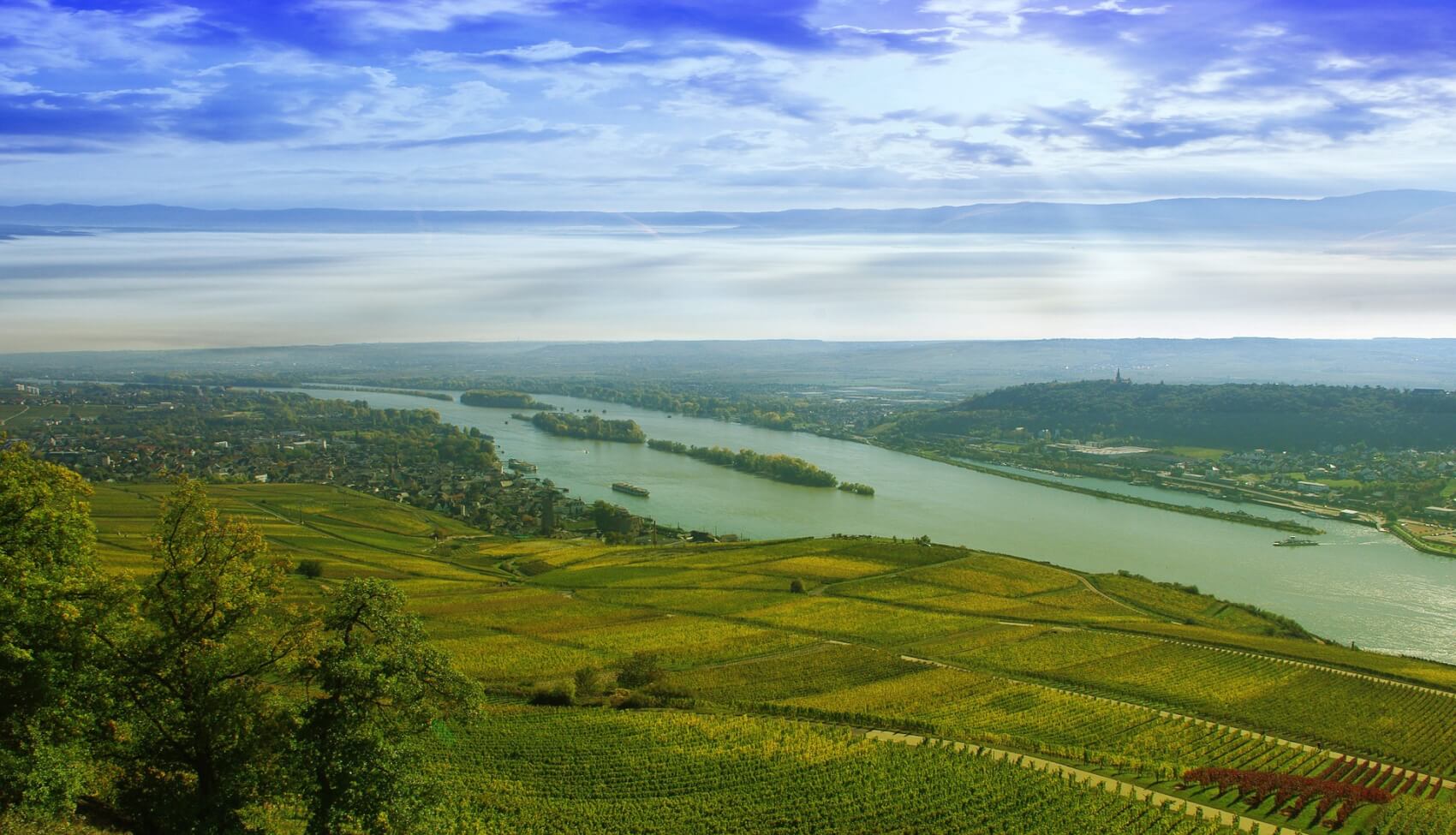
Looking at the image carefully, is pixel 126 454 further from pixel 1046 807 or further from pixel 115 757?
pixel 1046 807

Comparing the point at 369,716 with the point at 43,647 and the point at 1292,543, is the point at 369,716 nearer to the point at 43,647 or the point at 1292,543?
the point at 43,647

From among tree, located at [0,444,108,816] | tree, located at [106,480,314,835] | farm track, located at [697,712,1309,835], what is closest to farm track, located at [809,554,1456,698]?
farm track, located at [697,712,1309,835]

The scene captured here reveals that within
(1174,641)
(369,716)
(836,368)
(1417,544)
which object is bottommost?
(1174,641)

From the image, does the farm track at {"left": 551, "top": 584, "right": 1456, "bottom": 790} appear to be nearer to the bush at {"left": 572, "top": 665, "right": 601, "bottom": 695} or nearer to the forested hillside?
the bush at {"left": 572, "top": 665, "right": 601, "bottom": 695}

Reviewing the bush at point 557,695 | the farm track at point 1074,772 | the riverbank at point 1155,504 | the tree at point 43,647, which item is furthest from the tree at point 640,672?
the riverbank at point 1155,504

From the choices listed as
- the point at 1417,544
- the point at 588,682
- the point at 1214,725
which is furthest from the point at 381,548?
the point at 1417,544

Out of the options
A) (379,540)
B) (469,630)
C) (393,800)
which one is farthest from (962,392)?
(393,800)
